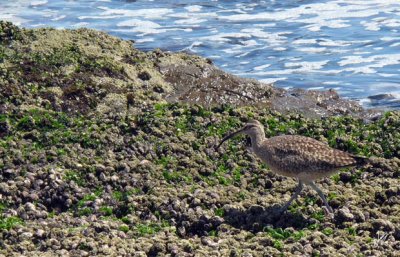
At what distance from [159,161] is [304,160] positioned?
2.14 meters

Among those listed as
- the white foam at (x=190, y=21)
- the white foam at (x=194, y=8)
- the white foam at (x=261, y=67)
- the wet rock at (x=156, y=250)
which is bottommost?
the wet rock at (x=156, y=250)

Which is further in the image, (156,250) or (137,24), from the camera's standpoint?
(137,24)

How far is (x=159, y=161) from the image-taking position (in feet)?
36.1

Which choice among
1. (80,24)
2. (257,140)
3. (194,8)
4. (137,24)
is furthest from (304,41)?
(257,140)

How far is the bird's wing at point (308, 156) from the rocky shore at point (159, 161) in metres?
0.46

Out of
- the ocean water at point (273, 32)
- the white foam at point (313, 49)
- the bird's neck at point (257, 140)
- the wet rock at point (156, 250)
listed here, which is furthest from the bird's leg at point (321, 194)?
the white foam at point (313, 49)

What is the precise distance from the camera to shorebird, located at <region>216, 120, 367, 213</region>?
9.62 metres

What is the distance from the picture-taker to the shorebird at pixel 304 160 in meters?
9.62

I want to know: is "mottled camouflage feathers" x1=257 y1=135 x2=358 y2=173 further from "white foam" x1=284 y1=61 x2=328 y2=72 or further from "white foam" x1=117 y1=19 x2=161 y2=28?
"white foam" x1=117 y1=19 x2=161 y2=28

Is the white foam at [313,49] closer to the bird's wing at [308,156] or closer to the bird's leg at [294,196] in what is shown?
the bird's wing at [308,156]

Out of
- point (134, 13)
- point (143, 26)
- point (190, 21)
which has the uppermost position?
point (134, 13)

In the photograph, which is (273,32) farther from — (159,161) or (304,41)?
(159,161)

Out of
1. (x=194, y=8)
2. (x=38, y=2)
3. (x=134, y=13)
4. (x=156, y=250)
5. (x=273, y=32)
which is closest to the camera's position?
(x=156, y=250)

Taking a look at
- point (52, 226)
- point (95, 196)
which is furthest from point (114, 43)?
point (52, 226)
